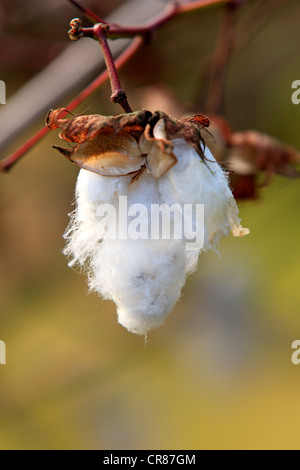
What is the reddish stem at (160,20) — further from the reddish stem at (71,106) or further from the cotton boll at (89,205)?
the cotton boll at (89,205)

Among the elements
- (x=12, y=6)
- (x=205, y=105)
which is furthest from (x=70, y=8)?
(x=205, y=105)

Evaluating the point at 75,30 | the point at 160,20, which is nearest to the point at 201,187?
the point at 75,30

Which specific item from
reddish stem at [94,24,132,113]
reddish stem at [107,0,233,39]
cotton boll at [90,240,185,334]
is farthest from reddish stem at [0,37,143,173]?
cotton boll at [90,240,185,334]

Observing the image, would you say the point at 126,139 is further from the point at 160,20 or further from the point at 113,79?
the point at 160,20

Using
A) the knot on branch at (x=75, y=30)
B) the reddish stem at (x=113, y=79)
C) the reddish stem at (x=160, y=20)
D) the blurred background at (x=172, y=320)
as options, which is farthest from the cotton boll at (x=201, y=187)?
the blurred background at (x=172, y=320)

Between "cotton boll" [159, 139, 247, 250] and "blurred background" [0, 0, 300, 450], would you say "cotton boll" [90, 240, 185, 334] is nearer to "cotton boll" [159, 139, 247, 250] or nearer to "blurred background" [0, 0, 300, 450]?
"cotton boll" [159, 139, 247, 250]
